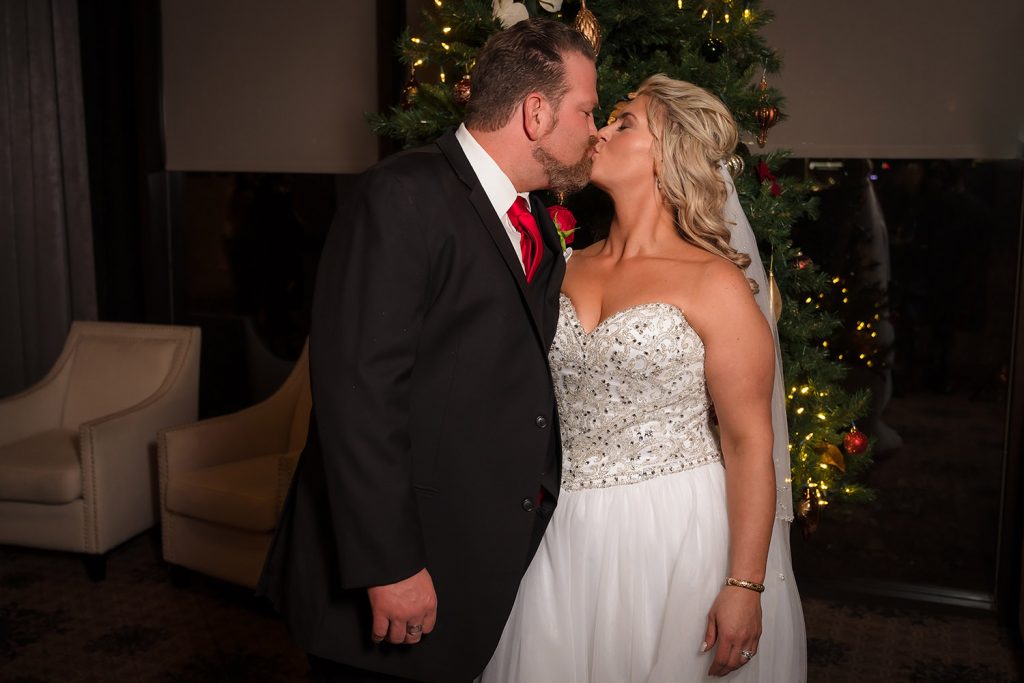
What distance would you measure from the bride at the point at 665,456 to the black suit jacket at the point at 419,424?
210 millimetres

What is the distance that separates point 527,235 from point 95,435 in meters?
2.63

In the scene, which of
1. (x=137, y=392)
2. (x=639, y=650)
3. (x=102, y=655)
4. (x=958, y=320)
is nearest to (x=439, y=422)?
(x=639, y=650)

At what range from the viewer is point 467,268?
160 centimetres

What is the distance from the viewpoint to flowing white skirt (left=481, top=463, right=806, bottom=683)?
1.89 metres

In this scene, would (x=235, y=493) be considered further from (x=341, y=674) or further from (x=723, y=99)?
(x=723, y=99)

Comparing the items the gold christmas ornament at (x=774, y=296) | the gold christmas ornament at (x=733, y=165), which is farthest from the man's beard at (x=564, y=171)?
the gold christmas ornament at (x=774, y=296)

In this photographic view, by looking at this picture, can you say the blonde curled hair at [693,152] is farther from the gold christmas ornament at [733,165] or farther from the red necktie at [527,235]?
the red necktie at [527,235]

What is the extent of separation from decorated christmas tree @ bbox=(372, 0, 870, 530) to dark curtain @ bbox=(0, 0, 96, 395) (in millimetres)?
2985

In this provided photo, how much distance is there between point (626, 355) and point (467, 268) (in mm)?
456

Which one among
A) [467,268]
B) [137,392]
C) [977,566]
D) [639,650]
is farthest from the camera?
[137,392]

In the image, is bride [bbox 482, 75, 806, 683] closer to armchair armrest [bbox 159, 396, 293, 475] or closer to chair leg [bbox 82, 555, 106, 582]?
armchair armrest [bbox 159, 396, 293, 475]

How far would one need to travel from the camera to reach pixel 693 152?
202cm

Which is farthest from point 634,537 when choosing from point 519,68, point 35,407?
point 35,407

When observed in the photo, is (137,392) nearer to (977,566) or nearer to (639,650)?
(639,650)
